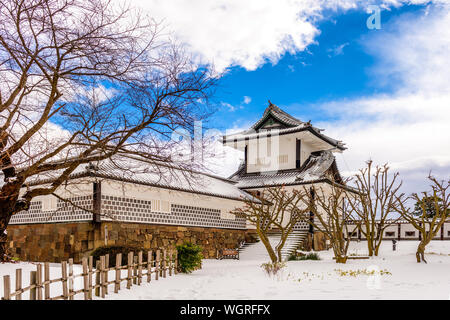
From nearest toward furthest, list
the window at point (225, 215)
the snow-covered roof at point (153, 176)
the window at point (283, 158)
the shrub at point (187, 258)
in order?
1. the snow-covered roof at point (153, 176)
2. the shrub at point (187, 258)
3. the window at point (225, 215)
4. the window at point (283, 158)

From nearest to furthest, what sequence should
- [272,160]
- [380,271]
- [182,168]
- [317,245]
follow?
[182,168], [380,271], [317,245], [272,160]

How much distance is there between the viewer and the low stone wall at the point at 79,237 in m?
17.4

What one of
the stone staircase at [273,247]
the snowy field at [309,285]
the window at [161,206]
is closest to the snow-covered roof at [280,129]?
the stone staircase at [273,247]

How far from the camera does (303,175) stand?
30.0 metres

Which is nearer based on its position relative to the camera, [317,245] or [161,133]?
[161,133]

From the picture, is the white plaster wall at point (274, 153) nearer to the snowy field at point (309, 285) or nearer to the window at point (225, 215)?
the window at point (225, 215)

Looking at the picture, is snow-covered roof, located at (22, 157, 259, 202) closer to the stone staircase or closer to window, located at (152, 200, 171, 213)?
window, located at (152, 200, 171, 213)

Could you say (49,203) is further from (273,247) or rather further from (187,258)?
(273,247)

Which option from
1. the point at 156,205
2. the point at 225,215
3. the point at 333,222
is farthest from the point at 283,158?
the point at 156,205

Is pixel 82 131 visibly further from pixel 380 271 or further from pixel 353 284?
pixel 380 271

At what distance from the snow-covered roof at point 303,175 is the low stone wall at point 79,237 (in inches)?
373
